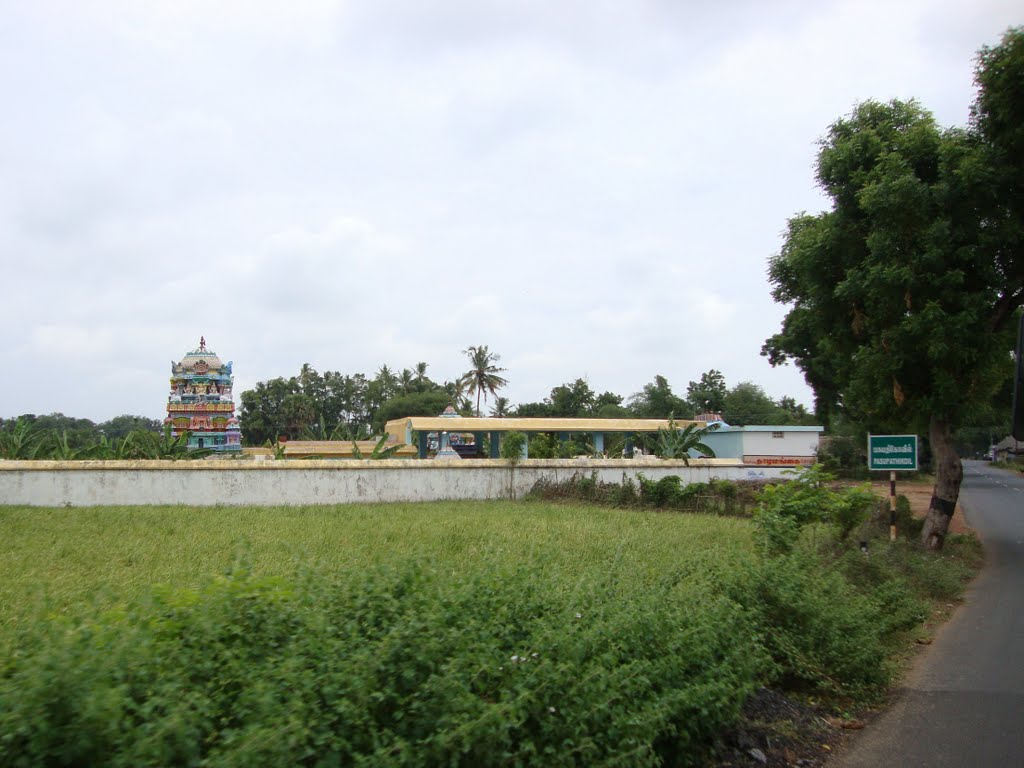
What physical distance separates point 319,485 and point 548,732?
16826 millimetres

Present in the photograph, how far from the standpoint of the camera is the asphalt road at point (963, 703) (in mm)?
5219

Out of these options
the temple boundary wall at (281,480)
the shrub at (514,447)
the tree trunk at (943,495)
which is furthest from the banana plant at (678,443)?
the tree trunk at (943,495)

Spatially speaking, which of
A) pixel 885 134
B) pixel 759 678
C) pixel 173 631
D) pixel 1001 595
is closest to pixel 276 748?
pixel 173 631

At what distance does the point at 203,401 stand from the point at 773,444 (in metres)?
27.8

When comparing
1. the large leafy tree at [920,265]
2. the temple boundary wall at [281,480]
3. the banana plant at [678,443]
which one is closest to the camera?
the large leafy tree at [920,265]

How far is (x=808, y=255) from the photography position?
15273mm

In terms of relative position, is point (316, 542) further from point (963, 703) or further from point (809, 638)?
point (963, 703)

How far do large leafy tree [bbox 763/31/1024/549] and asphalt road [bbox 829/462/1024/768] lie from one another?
4.40 m

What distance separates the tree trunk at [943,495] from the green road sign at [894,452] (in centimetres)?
122

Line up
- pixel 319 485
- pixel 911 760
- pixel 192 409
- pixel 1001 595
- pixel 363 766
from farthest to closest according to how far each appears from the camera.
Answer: pixel 192 409, pixel 319 485, pixel 1001 595, pixel 911 760, pixel 363 766

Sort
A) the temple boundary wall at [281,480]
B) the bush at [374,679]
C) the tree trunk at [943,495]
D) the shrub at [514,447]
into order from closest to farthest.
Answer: the bush at [374,679], the tree trunk at [943,495], the temple boundary wall at [281,480], the shrub at [514,447]

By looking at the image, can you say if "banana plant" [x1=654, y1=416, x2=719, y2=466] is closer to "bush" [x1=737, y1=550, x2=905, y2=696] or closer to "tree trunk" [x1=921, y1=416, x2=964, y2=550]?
"tree trunk" [x1=921, y1=416, x2=964, y2=550]

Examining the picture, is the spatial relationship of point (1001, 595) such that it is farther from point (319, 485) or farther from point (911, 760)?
point (319, 485)

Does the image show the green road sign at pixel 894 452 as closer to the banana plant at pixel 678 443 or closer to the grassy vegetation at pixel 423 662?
the grassy vegetation at pixel 423 662
